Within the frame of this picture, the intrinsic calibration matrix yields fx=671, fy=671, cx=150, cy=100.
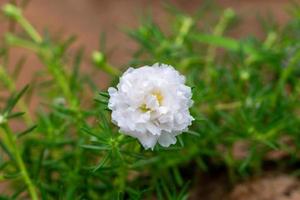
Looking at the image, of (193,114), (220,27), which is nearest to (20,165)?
(193,114)

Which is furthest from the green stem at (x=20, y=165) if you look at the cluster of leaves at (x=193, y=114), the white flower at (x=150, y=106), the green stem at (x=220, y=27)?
the green stem at (x=220, y=27)

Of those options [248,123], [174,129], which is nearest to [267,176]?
[248,123]

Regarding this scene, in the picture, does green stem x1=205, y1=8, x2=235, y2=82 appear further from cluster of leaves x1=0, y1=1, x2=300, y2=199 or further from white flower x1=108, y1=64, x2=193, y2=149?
white flower x1=108, y1=64, x2=193, y2=149

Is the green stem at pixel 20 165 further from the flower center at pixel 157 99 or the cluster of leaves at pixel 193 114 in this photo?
the flower center at pixel 157 99

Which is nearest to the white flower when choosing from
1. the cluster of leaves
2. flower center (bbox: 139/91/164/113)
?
flower center (bbox: 139/91/164/113)

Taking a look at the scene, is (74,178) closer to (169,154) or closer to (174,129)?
(169,154)

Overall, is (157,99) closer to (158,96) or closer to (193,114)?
(158,96)
